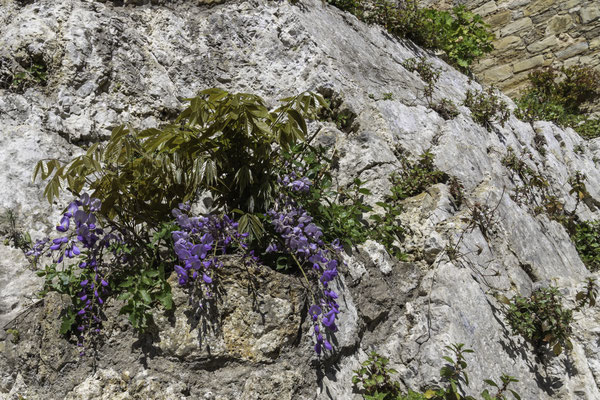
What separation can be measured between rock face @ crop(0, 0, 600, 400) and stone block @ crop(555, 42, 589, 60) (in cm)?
355

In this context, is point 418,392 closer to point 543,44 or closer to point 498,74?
point 498,74

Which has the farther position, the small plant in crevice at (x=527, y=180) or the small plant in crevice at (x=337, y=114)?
the small plant in crevice at (x=527, y=180)

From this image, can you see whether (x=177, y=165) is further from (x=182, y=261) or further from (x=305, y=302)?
(x=305, y=302)

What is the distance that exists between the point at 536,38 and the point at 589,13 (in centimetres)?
77

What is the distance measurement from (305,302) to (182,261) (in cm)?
64

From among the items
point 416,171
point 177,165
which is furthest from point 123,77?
point 416,171

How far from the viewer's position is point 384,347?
8.73 feet

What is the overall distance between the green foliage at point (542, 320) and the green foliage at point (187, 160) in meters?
1.69

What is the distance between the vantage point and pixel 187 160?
95.0 inches

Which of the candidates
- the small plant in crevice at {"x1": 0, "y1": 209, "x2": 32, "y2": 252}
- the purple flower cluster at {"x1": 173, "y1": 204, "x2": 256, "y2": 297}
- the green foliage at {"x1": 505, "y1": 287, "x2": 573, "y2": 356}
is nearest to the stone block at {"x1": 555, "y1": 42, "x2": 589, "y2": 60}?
the green foliage at {"x1": 505, "y1": 287, "x2": 573, "y2": 356}

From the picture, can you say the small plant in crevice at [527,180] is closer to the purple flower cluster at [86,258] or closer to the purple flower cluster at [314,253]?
the purple flower cluster at [314,253]

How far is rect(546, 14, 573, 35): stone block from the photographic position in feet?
24.3

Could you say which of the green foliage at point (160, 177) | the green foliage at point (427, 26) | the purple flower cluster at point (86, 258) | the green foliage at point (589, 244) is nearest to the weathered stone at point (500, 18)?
the green foliage at point (427, 26)

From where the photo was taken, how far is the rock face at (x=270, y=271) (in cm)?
217
